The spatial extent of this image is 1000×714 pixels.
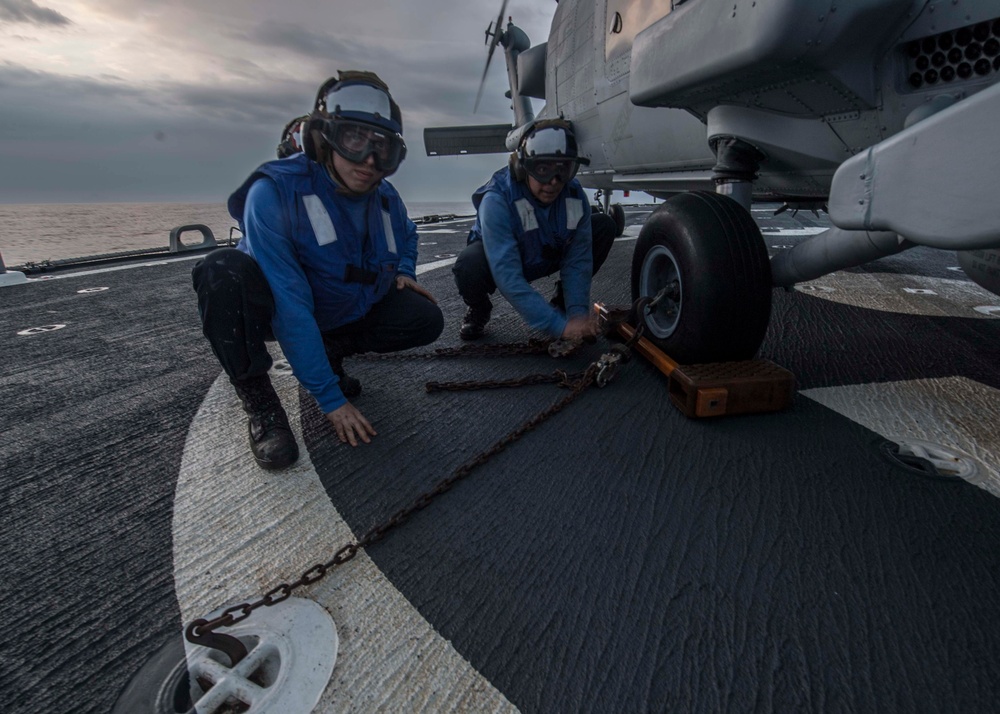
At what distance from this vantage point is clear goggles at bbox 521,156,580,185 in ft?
8.39

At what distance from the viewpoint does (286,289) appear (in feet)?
5.84

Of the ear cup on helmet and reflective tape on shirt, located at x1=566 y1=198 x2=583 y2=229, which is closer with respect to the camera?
the ear cup on helmet

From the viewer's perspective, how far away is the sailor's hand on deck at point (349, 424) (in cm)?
184

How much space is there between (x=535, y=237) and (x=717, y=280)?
112 centimetres

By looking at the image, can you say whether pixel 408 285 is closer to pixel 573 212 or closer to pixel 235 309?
pixel 235 309

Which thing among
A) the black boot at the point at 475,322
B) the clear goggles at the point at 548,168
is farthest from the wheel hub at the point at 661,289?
the black boot at the point at 475,322

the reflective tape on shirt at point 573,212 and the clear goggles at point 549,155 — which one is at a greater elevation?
the clear goggles at point 549,155

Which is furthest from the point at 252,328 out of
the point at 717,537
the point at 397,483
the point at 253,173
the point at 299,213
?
the point at 717,537

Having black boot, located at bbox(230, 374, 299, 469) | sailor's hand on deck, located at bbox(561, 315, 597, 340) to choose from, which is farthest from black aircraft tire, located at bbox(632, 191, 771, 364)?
black boot, located at bbox(230, 374, 299, 469)

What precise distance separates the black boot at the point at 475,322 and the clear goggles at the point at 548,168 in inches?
35.8

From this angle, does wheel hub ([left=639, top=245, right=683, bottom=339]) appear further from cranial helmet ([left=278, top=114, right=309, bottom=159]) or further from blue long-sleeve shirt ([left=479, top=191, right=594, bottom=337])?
cranial helmet ([left=278, top=114, right=309, bottom=159])

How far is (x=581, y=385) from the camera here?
7.23 feet

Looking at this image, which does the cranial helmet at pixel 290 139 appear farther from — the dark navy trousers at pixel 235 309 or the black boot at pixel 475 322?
the black boot at pixel 475 322

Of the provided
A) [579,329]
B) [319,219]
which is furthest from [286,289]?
[579,329]
